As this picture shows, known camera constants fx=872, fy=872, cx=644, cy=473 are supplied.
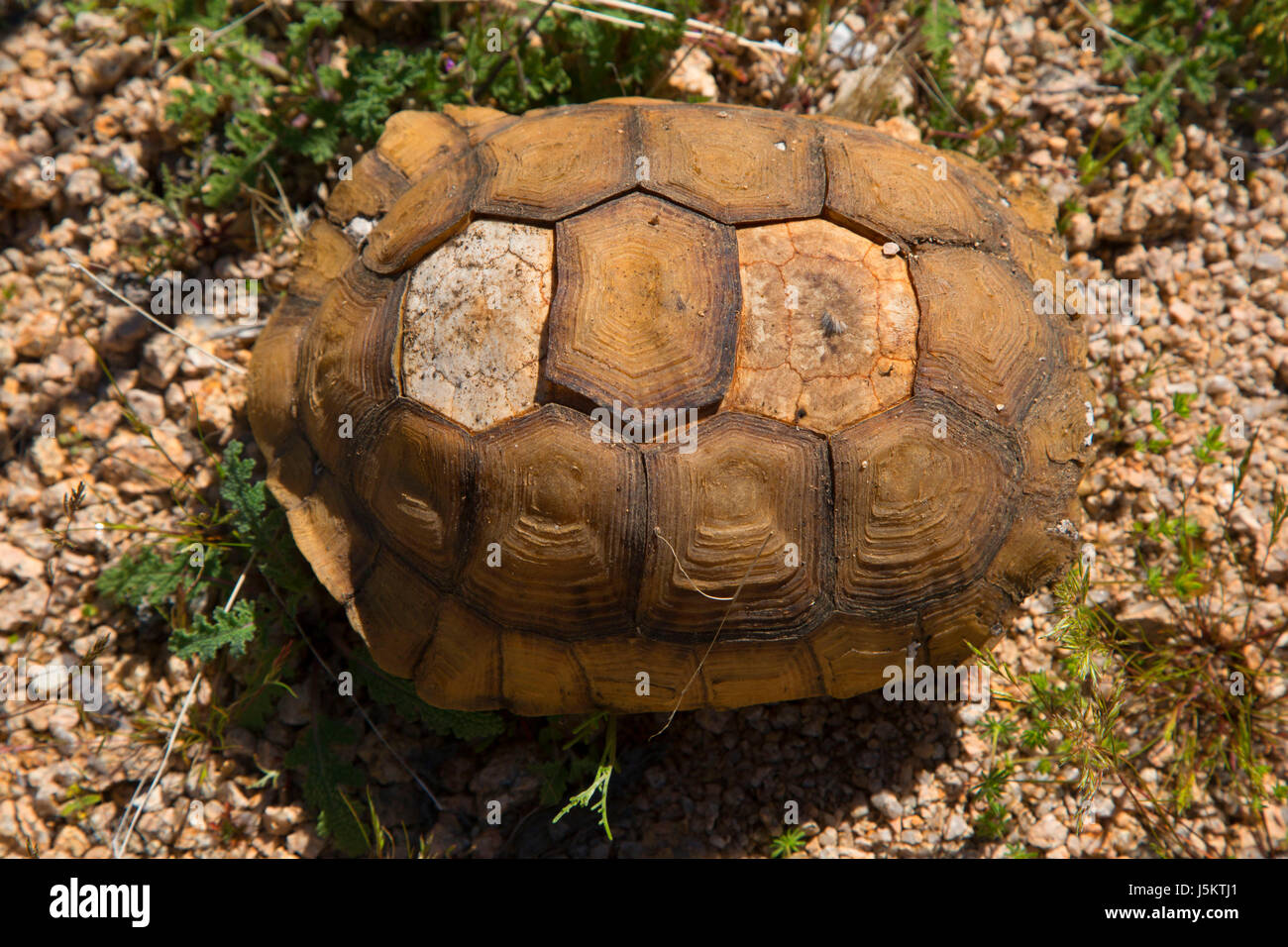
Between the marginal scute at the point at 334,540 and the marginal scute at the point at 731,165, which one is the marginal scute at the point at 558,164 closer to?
the marginal scute at the point at 731,165

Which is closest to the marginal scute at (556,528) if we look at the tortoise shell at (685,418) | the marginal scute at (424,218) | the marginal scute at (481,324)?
the tortoise shell at (685,418)

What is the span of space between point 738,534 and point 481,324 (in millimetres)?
1282

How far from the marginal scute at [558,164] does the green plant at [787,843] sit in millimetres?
3085

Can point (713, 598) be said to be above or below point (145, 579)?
above

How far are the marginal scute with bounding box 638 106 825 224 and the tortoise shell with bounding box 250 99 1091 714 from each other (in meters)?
0.01

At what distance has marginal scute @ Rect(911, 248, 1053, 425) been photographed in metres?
3.42

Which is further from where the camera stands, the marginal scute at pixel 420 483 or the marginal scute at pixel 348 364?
the marginal scute at pixel 348 364

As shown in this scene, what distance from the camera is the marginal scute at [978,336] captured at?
11.2ft

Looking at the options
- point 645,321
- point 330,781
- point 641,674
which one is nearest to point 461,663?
point 641,674

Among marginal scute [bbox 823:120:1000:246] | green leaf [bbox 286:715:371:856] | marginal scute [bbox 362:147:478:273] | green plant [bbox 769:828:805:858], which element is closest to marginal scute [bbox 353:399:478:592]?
marginal scute [bbox 362:147:478:273]

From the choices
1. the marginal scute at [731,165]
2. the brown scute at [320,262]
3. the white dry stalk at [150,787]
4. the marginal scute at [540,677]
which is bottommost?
the white dry stalk at [150,787]

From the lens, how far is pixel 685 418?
127 inches

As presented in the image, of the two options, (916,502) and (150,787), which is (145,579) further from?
(916,502)

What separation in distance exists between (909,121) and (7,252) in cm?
538
